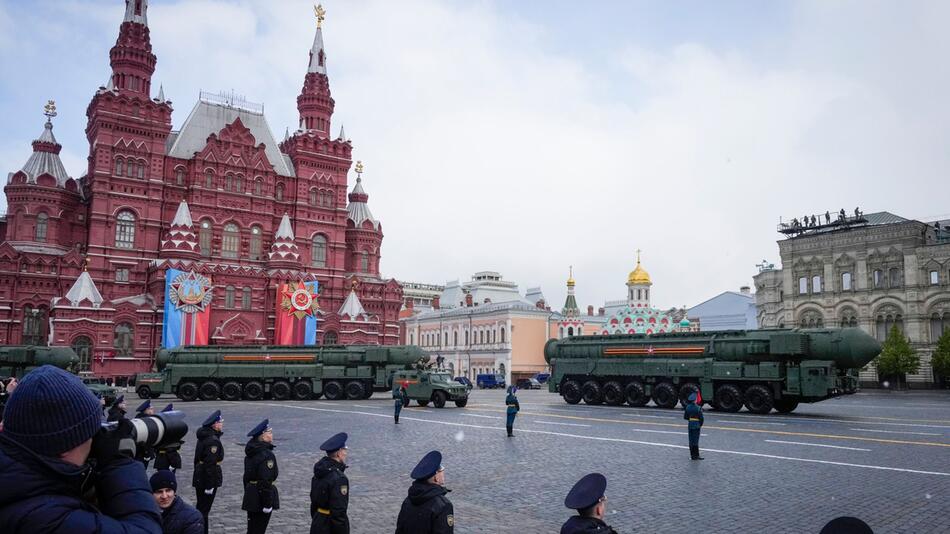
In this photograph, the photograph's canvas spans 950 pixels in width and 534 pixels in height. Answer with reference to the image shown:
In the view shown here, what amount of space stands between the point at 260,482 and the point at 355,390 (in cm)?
3101

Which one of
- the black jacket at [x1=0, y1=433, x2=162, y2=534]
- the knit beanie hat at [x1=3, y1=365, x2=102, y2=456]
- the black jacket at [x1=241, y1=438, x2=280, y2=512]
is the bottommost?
the black jacket at [x1=241, y1=438, x2=280, y2=512]

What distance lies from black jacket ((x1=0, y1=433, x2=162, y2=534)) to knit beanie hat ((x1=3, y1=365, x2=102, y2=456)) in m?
0.05

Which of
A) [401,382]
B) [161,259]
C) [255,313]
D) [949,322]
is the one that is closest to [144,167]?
[161,259]

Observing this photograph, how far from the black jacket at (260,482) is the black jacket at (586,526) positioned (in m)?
5.23

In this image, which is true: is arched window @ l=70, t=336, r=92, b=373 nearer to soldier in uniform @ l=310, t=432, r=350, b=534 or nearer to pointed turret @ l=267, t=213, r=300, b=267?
pointed turret @ l=267, t=213, r=300, b=267

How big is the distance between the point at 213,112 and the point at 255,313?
19.1 m

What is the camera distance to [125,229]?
172 ft

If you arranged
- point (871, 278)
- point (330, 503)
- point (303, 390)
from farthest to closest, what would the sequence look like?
point (871, 278), point (303, 390), point (330, 503)

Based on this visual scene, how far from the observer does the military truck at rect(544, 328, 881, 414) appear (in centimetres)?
2781

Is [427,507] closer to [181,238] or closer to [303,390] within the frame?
[303,390]

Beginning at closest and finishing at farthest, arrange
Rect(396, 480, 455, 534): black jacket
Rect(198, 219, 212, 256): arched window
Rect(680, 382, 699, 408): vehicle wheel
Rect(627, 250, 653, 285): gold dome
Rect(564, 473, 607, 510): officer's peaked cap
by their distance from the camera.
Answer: Rect(564, 473, 607, 510): officer's peaked cap
Rect(396, 480, 455, 534): black jacket
Rect(680, 382, 699, 408): vehicle wheel
Rect(198, 219, 212, 256): arched window
Rect(627, 250, 653, 285): gold dome

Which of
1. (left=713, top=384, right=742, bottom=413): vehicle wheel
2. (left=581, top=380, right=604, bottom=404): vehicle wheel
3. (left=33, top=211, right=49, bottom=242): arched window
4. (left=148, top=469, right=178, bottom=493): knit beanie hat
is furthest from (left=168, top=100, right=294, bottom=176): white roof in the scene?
(left=148, top=469, right=178, bottom=493): knit beanie hat

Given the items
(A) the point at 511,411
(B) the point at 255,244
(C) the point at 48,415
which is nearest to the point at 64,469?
(C) the point at 48,415

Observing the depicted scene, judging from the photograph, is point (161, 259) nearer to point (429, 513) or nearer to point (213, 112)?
point (213, 112)
